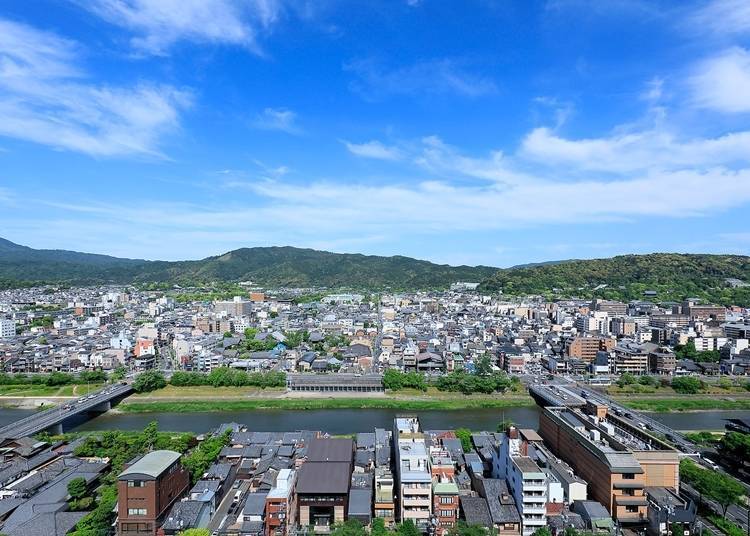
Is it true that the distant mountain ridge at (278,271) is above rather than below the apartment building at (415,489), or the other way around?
above

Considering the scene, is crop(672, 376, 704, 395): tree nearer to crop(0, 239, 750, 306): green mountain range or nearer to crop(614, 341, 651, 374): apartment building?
crop(614, 341, 651, 374): apartment building

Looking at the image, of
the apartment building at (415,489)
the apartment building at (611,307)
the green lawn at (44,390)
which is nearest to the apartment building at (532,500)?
the apartment building at (415,489)

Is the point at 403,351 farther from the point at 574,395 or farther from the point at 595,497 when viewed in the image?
the point at 595,497

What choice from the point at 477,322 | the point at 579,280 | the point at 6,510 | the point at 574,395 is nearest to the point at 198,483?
the point at 6,510

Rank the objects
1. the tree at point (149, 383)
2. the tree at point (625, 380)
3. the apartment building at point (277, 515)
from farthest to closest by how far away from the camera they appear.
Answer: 1. the tree at point (625, 380)
2. the tree at point (149, 383)
3. the apartment building at point (277, 515)

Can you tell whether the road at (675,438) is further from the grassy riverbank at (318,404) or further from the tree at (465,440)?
the tree at (465,440)
